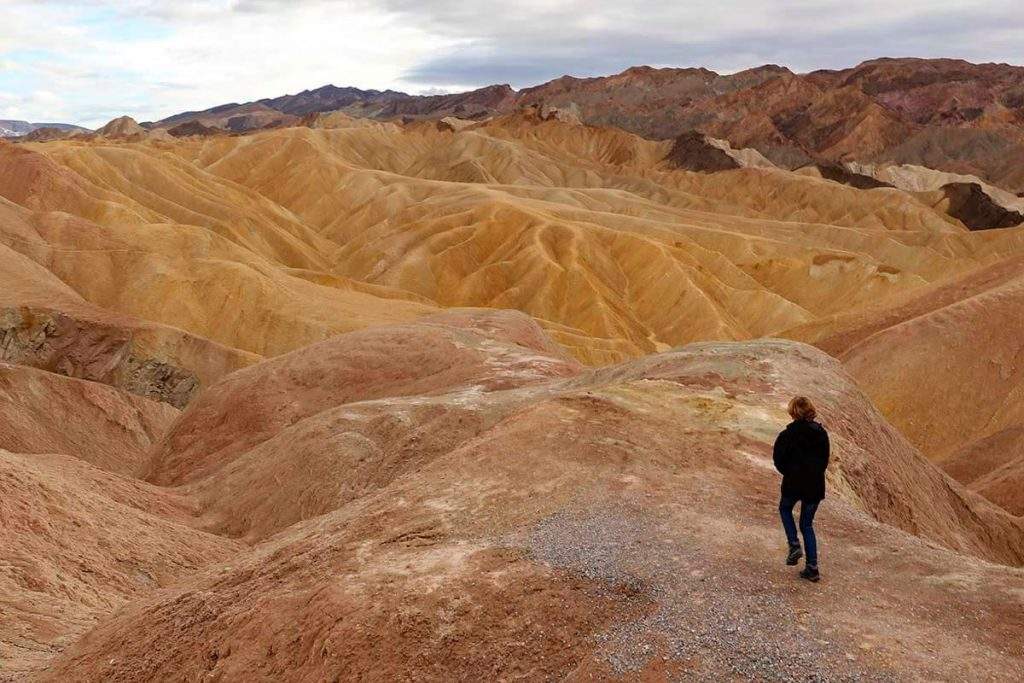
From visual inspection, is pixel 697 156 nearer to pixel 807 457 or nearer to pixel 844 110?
pixel 844 110

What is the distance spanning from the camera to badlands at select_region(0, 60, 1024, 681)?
8.84 metres

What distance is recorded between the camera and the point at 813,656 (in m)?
7.77

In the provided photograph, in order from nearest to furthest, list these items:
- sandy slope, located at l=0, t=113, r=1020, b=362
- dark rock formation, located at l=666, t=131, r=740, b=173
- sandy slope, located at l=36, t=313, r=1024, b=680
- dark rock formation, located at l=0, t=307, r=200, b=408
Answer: sandy slope, located at l=36, t=313, r=1024, b=680 → dark rock formation, located at l=0, t=307, r=200, b=408 → sandy slope, located at l=0, t=113, r=1020, b=362 → dark rock formation, located at l=666, t=131, r=740, b=173

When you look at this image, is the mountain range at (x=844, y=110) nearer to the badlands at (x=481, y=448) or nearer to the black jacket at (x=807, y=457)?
the badlands at (x=481, y=448)

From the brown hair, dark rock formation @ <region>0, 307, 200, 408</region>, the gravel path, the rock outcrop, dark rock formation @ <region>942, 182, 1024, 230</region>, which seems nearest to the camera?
the gravel path

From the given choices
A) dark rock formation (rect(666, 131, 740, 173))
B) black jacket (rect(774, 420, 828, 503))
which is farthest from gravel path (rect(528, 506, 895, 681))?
dark rock formation (rect(666, 131, 740, 173))

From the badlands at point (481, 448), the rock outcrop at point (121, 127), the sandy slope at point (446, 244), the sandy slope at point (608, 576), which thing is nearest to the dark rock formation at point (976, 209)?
the sandy slope at point (446, 244)

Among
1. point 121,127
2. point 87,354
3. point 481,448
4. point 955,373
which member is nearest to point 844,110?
point 955,373

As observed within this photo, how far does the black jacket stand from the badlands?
0.94m

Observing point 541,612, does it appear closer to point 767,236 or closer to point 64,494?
point 64,494

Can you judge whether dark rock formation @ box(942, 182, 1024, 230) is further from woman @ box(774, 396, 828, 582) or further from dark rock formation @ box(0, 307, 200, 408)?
woman @ box(774, 396, 828, 582)

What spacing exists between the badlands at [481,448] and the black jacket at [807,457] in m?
0.94

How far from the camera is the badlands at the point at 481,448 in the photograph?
8.84 metres

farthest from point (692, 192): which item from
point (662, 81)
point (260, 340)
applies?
point (260, 340)
